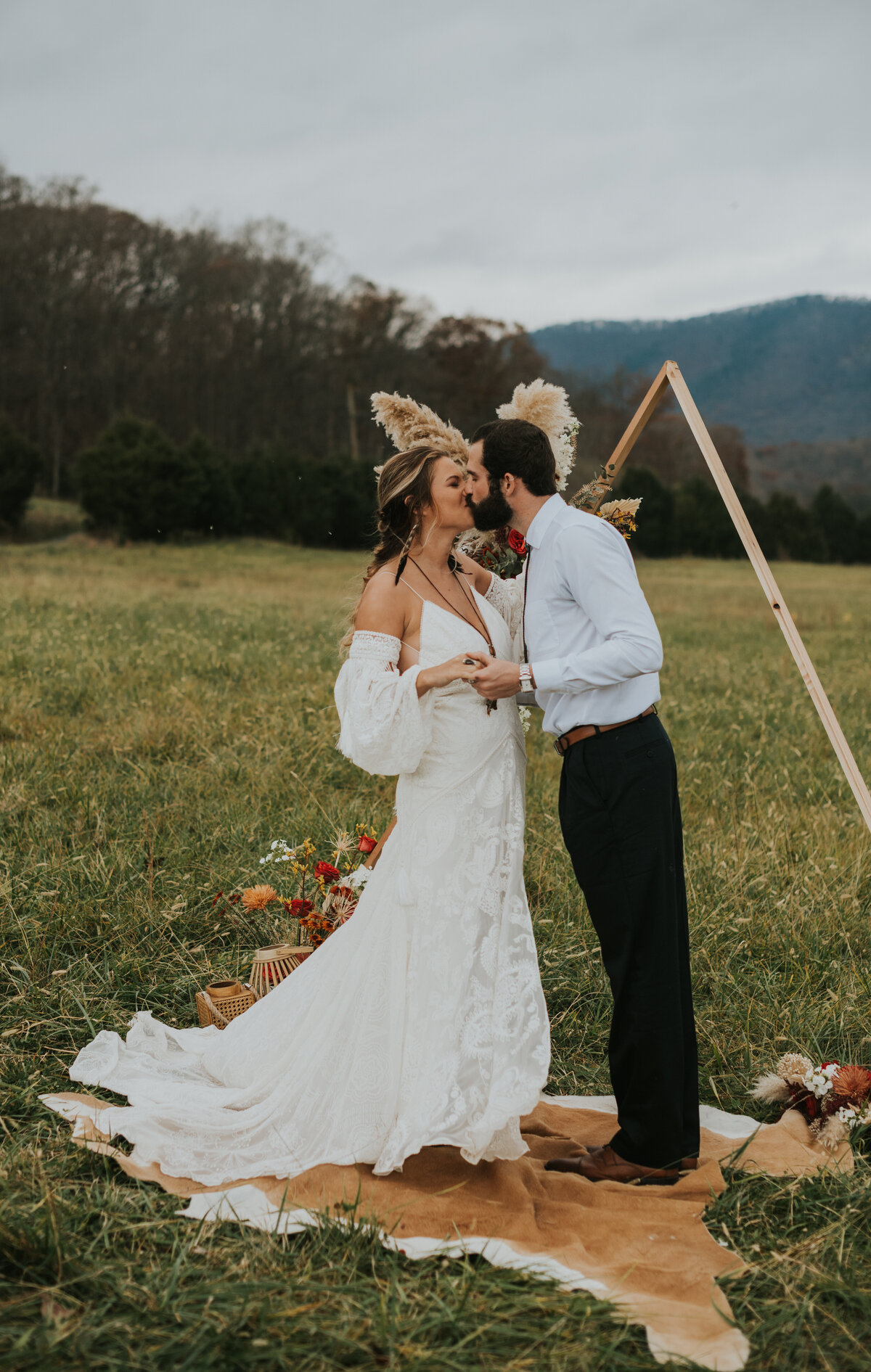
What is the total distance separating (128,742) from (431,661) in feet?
16.7

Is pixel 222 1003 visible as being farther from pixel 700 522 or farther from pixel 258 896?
pixel 700 522

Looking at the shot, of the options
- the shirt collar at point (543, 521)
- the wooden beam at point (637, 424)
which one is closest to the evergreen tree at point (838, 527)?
the wooden beam at point (637, 424)

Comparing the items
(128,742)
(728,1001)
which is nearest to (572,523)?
(728,1001)

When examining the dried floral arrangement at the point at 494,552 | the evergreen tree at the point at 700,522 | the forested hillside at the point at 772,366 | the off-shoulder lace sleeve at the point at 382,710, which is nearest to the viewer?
the off-shoulder lace sleeve at the point at 382,710

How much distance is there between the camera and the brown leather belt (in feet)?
12.1

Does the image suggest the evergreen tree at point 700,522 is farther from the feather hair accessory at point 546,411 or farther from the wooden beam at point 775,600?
the feather hair accessory at point 546,411

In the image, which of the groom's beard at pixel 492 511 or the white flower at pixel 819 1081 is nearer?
the groom's beard at pixel 492 511

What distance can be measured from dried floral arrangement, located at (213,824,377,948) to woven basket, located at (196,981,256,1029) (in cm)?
41

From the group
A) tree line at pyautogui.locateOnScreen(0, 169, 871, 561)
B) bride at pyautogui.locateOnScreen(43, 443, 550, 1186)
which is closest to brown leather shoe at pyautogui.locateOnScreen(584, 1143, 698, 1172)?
bride at pyautogui.locateOnScreen(43, 443, 550, 1186)

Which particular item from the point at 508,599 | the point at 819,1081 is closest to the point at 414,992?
the point at 508,599

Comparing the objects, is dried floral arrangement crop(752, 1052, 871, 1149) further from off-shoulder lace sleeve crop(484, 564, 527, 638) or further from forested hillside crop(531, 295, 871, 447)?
forested hillside crop(531, 295, 871, 447)

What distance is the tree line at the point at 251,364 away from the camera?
4375 centimetres

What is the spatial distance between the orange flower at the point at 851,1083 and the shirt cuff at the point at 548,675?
6.68ft

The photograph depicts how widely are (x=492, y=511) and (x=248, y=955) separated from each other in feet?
9.52
